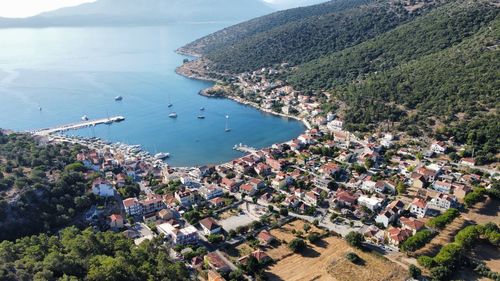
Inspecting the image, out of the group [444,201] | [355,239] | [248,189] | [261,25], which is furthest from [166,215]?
[261,25]

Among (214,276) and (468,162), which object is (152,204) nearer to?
(214,276)

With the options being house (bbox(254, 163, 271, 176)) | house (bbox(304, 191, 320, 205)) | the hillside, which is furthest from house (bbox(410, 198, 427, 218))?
the hillside

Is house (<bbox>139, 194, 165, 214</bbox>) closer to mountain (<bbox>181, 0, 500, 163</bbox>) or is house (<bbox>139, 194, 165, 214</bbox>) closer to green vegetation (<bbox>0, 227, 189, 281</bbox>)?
green vegetation (<bbox>0, 227, 189, 281</bbox>)

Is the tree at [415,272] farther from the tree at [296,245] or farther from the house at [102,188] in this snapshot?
the house at [102,188]

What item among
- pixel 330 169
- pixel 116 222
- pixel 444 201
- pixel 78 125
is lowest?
pixel 78 125

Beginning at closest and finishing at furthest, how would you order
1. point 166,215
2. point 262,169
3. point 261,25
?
point 166,215 → point 262,169 → point 261,25

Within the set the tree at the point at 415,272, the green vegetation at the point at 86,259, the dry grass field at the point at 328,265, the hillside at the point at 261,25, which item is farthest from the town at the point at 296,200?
the hillside at the point at 261,25

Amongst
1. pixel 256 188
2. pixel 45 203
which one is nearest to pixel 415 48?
pixel 256 188
